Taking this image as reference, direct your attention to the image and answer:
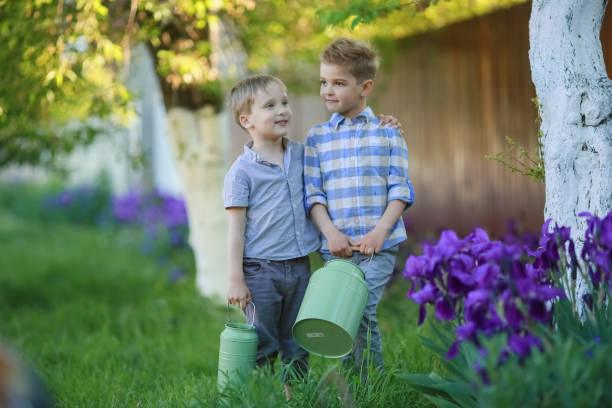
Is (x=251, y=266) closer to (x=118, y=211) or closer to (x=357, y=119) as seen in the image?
(x=357, y=119)

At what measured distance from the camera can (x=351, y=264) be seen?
2393mm

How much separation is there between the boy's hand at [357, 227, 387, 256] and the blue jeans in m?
0.10

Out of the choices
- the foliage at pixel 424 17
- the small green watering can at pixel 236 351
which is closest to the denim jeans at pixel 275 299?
the small green watering can at pixel 236 351

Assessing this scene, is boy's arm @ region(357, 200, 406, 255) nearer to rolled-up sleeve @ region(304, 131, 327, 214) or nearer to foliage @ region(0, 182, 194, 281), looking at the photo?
rolled-up sleeve @ region(304, 131, 327, 214)

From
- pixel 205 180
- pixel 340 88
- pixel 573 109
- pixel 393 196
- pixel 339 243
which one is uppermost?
pixel 340 88

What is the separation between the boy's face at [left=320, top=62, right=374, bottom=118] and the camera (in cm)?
257

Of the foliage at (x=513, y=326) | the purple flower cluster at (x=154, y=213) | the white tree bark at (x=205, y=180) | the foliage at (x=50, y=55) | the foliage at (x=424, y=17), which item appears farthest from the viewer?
the purple flower cluster at (x=154, y=213)

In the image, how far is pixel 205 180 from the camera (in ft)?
16.7

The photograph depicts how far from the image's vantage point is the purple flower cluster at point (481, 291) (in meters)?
1.77

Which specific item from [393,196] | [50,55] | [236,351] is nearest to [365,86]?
[393,196]

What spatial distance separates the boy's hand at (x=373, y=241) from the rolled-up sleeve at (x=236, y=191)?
0.51 meters

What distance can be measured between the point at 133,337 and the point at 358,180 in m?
2.57

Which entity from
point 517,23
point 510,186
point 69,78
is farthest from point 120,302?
point 517,23

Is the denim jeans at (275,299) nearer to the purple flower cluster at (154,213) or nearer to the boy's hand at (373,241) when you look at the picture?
the boy's hand at (373,241)
